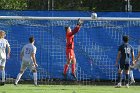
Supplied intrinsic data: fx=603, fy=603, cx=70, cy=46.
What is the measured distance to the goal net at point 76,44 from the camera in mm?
24578

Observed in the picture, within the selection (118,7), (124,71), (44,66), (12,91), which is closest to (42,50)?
(44,66)

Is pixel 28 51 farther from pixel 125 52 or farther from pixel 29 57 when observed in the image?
pixel 125 52

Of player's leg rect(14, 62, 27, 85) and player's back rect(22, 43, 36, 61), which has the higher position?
player's back rect(22, 43, 36, 61)

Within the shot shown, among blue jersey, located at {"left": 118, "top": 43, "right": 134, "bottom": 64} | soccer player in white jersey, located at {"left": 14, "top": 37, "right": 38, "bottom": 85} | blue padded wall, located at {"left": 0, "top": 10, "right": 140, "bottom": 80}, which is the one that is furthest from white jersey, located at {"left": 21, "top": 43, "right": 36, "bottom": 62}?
blue jersey, located at {"left": 118, "top": 43, "right": 134, "bottom": 64}

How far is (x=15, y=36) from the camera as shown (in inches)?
969

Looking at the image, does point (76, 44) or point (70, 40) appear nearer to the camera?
point (70, 40)

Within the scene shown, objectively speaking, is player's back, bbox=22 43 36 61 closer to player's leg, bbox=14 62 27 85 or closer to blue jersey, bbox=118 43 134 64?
player's leg, bbox=14 62 27 85

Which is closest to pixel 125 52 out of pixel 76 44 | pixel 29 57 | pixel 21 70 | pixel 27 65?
pixel 76 44

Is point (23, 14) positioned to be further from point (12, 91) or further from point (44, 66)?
point (12, 91)

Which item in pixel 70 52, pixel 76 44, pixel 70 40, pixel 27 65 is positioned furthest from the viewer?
pixel 76 44

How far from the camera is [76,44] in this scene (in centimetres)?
2472

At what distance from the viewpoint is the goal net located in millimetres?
24578

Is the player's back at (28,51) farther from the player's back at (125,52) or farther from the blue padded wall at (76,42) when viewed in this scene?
the player's back at (125,52)

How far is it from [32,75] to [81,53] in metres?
2.19
